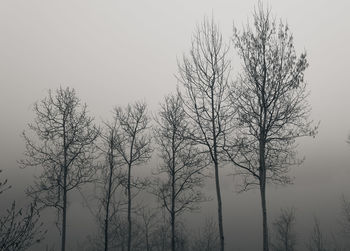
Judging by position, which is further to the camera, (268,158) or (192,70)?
(192,70)

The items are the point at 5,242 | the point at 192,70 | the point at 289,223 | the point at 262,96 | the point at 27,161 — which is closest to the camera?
the point at 5,242

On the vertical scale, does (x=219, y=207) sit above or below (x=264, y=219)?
above

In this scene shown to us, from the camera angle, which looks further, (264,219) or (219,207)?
(219,207)

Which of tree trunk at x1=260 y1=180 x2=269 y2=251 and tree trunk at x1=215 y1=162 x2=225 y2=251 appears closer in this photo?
tree trunk at x1=260 y1=180 x2=269 y2=251

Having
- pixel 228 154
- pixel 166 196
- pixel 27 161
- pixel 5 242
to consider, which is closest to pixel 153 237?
pixel 166 196

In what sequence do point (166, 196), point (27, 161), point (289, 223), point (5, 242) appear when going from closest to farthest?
1. point (5, 242)
2. point (27, 161)
3. point (166, 196)
4. point (289, 223)

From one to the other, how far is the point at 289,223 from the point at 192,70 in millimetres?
40849

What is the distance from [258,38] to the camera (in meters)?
17.1

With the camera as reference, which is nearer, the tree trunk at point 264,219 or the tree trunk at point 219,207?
the tree trunk at point 264,219

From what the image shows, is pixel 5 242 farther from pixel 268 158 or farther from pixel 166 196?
pixel 166 196

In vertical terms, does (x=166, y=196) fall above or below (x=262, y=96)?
below

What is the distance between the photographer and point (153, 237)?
51719 millimetres

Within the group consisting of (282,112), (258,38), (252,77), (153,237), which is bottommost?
(153,237)

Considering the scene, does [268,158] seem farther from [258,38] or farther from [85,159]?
[85,159]
